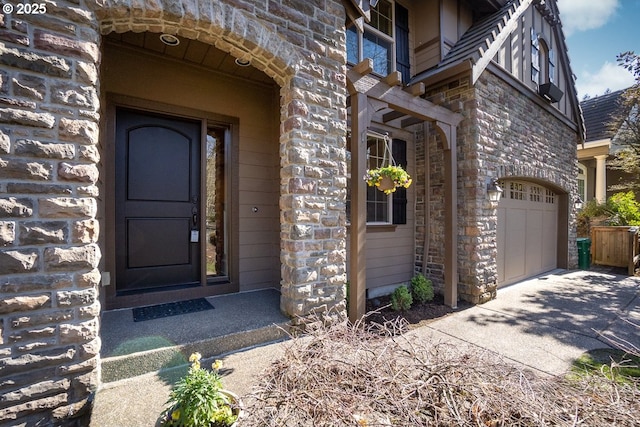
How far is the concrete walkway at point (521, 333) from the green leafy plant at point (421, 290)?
54cm

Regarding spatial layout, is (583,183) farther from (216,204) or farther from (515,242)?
(216,204)

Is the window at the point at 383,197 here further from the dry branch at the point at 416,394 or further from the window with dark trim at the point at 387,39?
the dry branch at the point at 416,394

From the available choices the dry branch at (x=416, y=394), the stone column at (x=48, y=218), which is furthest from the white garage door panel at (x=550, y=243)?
the stone column at (x=48, y=218)

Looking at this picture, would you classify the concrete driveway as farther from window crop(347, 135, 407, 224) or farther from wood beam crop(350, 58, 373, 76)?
wood beam crop(350, 58, 373, 76)

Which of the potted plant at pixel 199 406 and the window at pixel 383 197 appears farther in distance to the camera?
the window at pixel 383 197

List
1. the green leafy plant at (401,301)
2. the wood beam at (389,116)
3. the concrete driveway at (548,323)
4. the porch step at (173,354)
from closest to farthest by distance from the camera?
1. the porch step at (173,354)
2. the concrete driveway at (548,323)
3. the green leafy plant at (401,301)
4. the wood beam at (389,116)

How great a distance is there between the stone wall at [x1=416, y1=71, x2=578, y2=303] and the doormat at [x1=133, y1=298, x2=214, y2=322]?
380 cm

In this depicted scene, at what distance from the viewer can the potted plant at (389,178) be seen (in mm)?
3445

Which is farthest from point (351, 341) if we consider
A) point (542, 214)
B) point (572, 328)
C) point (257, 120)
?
point (542, 214)

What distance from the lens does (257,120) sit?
4.03 m

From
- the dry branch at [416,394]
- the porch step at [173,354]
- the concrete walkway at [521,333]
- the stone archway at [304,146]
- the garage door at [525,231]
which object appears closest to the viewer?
the dry branch at [416,394]

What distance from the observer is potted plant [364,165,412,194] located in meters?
3.45

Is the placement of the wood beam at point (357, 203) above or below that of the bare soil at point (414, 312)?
above

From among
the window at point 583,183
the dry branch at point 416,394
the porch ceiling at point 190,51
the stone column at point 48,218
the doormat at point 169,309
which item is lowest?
the doormat at point 169,309
